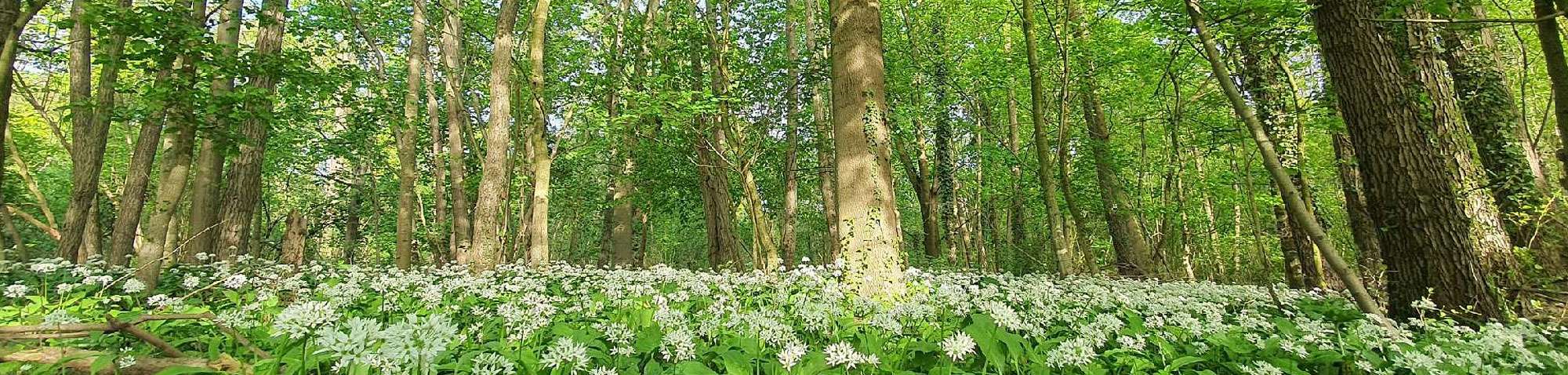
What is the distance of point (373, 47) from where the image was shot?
1345cm

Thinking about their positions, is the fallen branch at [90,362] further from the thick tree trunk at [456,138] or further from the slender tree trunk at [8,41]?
the thick tree trunk at [456,138]

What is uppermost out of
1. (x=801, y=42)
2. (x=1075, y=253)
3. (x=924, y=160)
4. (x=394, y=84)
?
(x=801, y=42)

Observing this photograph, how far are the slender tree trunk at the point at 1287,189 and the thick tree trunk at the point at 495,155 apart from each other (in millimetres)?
8479

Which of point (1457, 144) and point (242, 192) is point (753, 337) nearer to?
point (1457, 144)

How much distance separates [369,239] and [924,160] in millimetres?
18874

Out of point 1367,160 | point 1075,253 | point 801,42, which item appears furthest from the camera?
point 1075,253

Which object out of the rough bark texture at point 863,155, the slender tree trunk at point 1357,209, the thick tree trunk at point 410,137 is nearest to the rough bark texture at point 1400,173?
the slender tree trunk at point 1357,209

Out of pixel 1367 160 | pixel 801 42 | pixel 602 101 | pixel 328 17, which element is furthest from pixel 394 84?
pixel 1367 160

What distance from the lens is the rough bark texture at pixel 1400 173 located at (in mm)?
4719

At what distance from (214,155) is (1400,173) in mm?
11770

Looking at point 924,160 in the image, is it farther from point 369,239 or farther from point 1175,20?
point 369,239

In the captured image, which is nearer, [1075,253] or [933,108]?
[933,108]

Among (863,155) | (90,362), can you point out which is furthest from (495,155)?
(90,362)

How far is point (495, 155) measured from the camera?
358 inches
